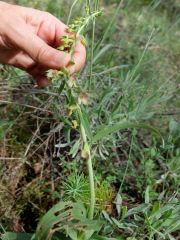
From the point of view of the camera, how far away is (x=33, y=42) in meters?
1.08

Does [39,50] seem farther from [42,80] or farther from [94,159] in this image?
[94,159]

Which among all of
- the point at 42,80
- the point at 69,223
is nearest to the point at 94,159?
the point at 42,80

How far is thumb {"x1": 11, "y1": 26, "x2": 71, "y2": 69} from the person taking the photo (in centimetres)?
98

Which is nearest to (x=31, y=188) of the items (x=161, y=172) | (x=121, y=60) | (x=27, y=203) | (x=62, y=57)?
(x=27, y=203)

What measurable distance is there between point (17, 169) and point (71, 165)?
16cm

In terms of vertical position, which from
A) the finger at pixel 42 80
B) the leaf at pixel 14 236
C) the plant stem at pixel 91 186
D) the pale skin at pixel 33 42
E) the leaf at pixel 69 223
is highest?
the pale skin at pixel 33 42

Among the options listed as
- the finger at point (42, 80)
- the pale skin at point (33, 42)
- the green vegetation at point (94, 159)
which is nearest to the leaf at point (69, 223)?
the green vegetation at point (94, 159)

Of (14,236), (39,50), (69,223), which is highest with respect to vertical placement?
(39,50)

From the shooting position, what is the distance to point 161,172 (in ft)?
4.52

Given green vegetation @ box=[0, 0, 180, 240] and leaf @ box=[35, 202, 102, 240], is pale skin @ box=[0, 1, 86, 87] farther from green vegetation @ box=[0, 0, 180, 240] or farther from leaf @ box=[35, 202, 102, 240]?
leaf @ box=[35, 202, 102, 240]

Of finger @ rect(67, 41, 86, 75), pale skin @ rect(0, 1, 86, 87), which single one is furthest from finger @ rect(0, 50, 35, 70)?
finger @ rect(67, 41, 86, 75)

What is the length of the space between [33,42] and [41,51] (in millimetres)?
36

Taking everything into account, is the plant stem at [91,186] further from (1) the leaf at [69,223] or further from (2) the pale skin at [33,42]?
(2) the pale skin at [33,42]

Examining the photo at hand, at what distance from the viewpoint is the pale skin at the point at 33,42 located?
3.41 feet
